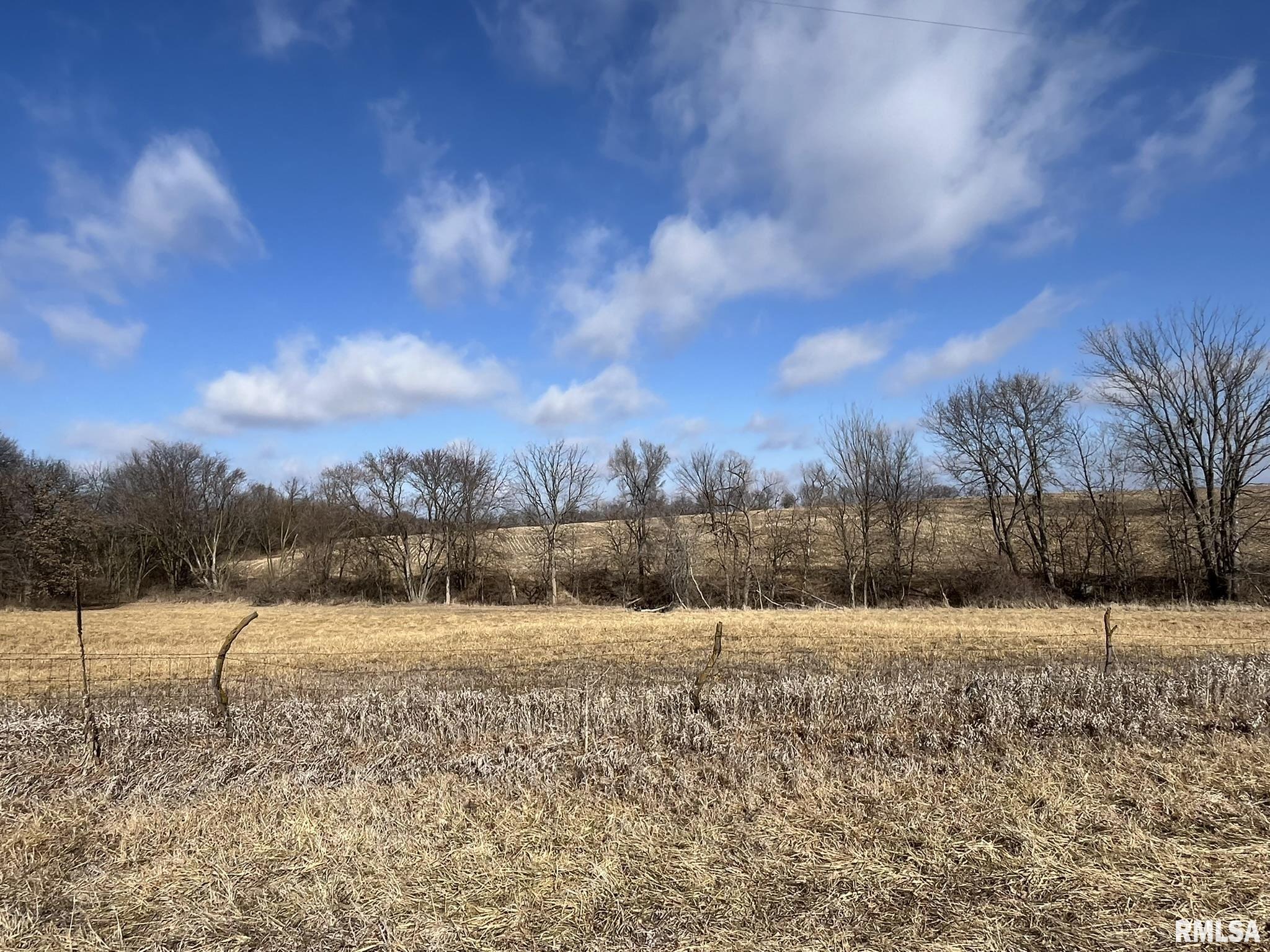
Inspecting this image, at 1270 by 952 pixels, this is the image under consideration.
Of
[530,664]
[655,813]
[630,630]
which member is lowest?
[630,630]

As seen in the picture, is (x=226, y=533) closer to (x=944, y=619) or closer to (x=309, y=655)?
(x=309, y=655)

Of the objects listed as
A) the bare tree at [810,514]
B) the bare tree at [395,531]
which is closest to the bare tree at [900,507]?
the bare tree at [810,514]

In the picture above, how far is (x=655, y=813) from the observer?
6102 mm

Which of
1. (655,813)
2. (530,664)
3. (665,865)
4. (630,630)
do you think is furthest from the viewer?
(630,630)

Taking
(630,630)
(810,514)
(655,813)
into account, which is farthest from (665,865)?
(810,514)

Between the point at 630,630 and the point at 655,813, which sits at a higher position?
the point at 655,813

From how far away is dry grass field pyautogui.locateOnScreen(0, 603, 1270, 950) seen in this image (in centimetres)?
440

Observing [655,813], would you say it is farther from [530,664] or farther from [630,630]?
[630,630]

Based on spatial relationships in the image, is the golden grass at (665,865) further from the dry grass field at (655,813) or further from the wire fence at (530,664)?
the wire fence at (530,664)

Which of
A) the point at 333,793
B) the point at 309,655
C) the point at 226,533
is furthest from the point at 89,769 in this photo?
the point at 226,533

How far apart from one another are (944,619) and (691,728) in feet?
70.3

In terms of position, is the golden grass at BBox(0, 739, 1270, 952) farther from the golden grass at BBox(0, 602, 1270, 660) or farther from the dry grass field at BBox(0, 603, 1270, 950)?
the golden grass at BBox(0, 602, 1270, 660)

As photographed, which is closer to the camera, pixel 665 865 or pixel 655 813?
pixel 665 865

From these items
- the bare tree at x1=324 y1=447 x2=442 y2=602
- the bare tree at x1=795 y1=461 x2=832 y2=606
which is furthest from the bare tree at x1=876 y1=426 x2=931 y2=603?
the bare tree at x1=324 y1=447 x2=442 y2=602
